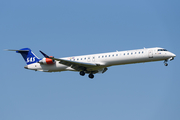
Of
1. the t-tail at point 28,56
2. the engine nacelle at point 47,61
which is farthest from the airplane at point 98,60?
the t-tail at point 28,56

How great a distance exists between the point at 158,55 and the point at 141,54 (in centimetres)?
162

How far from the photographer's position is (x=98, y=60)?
29.3 m

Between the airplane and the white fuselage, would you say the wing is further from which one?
the white fuselage

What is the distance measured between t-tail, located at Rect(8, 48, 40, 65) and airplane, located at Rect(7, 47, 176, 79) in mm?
402

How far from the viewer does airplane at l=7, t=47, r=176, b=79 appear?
28141mm

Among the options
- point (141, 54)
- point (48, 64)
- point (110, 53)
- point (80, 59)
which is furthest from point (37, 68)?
point (141, 54)

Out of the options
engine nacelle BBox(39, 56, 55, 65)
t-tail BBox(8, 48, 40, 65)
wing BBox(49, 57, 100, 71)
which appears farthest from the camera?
t-tail BBox(8, 48, 40, 65)

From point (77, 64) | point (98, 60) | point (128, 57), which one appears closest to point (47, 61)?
point (77, 64)

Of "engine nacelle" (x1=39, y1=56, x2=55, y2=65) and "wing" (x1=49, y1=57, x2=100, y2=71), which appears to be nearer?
"wing" (x1=49, y1=57, x2=100, y2=71)

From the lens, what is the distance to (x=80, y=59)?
3033 centimetres

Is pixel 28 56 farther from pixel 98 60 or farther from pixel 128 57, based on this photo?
pixel 128 57

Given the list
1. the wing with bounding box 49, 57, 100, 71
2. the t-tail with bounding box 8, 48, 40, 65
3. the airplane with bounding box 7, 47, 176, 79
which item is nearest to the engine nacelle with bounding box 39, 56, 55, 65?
the airplane with bounding box 7, 47, 176, 79

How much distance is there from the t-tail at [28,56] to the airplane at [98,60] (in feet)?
1.32

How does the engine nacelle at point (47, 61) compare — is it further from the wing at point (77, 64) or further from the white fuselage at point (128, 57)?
the white fuselage at point (128, 57)
